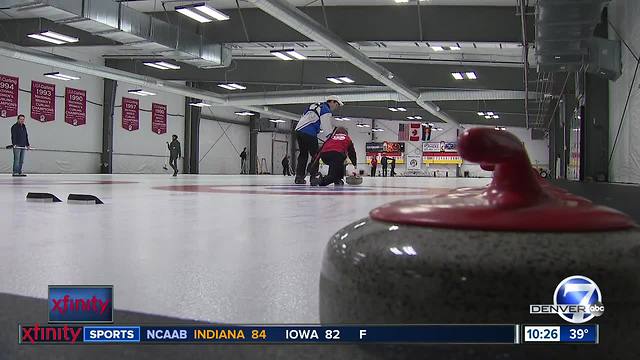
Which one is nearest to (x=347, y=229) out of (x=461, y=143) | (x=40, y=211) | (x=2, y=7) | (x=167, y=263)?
(x=461, y=143)

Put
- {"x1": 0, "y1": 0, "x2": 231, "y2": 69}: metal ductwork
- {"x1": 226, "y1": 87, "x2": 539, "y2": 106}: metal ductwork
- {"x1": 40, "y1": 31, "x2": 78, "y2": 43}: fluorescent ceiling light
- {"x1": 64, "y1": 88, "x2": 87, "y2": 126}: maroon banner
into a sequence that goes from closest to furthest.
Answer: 1. {"x1": 0, "y1": 0, "x2": 231, "y2": 69}: metal ductwork
2. {"x1": 40, "y1": 31, "x2": 78, "y2": 43}: fluorescent ceiling light
3. {"x1": 226, "y1": 87, "x2": 539, "y2": 106}: metal ductwork
4. {"x1": 64, "y1": 88, "x2": 87, "y2": 126}: maroon banner

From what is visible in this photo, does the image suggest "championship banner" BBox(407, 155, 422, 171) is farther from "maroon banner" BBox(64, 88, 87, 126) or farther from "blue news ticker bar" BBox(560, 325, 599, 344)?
"blue news ticker bar" BBox(560, 325, 599, 344)

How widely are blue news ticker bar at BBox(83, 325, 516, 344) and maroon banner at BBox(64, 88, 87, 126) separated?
22.8 m

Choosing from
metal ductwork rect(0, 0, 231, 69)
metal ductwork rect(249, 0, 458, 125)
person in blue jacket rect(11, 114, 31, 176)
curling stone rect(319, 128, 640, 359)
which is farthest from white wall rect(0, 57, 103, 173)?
curling stone rect(319, 128, 640, 359)

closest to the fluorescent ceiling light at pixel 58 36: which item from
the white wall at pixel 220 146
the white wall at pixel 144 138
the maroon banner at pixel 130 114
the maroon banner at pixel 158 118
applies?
the white wall at pixel 144 138

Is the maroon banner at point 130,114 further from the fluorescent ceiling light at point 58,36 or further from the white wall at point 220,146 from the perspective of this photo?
the fluorescent ceiling light at point 58,36

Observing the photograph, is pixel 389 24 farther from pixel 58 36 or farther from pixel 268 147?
pixel 268 147

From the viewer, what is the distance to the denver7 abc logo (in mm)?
504

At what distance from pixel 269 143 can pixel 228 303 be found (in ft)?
126

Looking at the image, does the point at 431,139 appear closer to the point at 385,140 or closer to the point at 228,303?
the point at 385,140

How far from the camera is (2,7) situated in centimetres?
1003

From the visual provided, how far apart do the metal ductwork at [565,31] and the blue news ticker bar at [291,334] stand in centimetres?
797

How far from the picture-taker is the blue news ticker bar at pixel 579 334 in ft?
1.69

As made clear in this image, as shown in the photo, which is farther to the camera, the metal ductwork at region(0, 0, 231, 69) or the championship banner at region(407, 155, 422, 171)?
the championship banner at region(407, 155, 422, 171)
